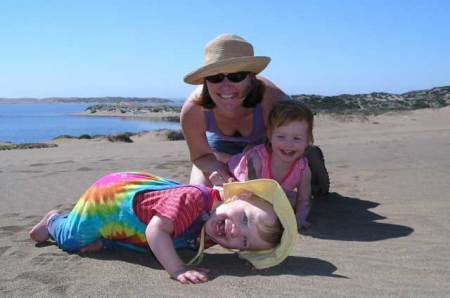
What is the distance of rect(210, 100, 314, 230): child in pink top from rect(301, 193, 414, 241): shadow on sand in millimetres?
203

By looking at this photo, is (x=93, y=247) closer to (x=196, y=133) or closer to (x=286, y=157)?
(x=286, y=157)

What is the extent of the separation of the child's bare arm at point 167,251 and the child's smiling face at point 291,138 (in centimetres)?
119

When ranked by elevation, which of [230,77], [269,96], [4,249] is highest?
[230,77]

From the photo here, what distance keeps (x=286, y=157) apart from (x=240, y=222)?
1.07 metres

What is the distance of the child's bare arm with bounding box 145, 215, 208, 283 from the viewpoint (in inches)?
113

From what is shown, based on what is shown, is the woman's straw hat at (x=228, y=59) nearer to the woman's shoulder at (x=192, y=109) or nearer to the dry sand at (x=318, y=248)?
the woman's shoulder at (x=192, y=109)

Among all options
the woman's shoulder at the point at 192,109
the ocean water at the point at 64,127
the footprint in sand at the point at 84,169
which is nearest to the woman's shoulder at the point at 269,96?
the woman's shoulder at the point at 192,109

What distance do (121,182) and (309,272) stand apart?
1.30 m

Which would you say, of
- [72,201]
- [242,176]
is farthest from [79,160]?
[242,176]

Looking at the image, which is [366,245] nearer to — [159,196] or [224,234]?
[224,234]

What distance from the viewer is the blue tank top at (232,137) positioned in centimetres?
470

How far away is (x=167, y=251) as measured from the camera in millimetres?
2973

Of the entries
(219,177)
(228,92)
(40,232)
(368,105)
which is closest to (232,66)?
(228,92)

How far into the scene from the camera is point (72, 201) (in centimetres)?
534
